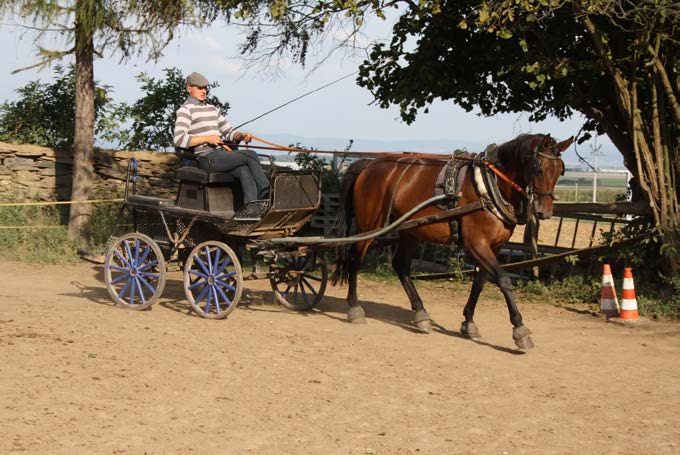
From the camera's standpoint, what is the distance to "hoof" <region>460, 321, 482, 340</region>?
8.85 meters

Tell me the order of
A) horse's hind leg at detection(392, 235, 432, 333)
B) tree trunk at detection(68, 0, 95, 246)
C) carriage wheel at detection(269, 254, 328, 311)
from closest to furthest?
horse's hind leg at detection(392, 235, 432, 333), carriage wheel at detection(269, 254, 328, 311), tree trunk at detection(68, 0, 95, 246)

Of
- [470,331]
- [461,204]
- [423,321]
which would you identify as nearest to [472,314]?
[470,331]

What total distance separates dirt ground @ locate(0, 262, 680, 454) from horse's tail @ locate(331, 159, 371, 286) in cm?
51

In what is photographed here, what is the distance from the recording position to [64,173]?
15.3 metres

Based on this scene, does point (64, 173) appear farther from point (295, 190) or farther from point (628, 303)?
point (628, 303)

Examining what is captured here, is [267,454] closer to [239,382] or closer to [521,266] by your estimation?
[239,382]

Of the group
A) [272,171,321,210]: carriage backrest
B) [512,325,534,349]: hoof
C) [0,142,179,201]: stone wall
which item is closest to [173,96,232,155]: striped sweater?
[272,171,321,210]: carriage backrest

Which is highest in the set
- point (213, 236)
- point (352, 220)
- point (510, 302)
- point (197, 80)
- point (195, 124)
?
point (197, 80)

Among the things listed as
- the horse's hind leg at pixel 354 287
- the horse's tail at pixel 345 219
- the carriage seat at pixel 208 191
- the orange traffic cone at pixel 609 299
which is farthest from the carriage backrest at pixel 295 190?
the orange traffic cone at pixel 609 299

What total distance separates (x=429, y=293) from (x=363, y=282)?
1.08m

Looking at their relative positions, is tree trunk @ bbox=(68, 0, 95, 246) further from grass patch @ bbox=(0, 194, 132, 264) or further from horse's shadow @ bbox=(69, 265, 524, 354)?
horse's shadow @ bbox=(69, 265, 524, 354)

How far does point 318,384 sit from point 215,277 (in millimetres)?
2551

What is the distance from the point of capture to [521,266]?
32.5 ft

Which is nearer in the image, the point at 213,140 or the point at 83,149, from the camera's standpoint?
the point at 213,140
